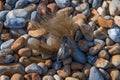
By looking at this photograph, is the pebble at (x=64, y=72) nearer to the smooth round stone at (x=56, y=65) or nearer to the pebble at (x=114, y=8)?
the smooth round stone at (x=56, y=65)

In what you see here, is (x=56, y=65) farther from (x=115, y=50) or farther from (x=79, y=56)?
(x=115, y=50)

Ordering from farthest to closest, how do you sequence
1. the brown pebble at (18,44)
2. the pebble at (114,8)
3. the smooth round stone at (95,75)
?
1. the pebble at (114,8)
2. the brown pebble at (18,44)
3. the smooth round stone at (95,75)

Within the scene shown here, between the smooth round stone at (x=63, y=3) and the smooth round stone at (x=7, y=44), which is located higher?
the smooth round stone at (x=63, y=3)

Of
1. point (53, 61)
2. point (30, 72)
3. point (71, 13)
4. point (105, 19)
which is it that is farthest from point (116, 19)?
point (30, 72)

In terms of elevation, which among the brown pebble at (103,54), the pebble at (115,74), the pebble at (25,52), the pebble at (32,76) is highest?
the pebble at (25,52)

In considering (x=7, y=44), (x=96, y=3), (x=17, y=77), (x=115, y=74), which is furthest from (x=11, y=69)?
(x=96, y=3)

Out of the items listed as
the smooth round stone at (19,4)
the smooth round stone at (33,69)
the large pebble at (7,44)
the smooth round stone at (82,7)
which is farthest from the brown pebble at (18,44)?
the smooth round stone at (82,7)

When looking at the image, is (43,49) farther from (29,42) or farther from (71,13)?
(71,13)
